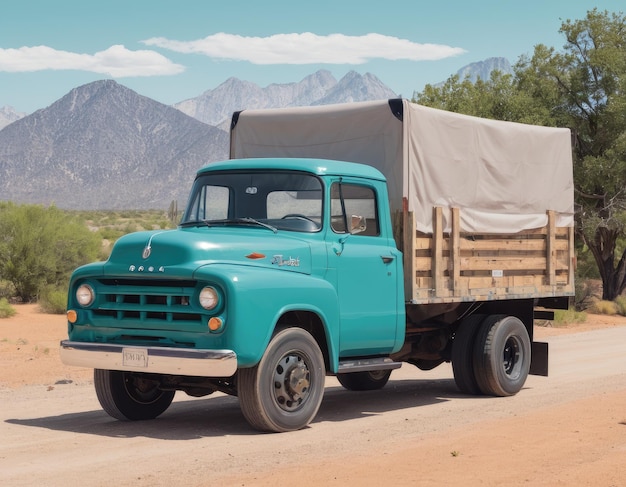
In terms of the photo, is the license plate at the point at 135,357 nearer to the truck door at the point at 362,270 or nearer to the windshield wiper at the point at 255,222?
the windshield wiper at the point at 255,222

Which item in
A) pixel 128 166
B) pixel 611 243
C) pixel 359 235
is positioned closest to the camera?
pixel 359 235

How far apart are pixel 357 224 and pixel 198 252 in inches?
68.9

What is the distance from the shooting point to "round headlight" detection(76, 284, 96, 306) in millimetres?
10016

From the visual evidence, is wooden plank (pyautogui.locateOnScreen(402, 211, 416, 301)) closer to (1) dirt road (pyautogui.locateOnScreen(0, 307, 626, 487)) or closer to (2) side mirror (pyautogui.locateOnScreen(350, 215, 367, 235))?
(2) side mirror (pyautogui.locateOnScreen(350, 215, 367, 235))

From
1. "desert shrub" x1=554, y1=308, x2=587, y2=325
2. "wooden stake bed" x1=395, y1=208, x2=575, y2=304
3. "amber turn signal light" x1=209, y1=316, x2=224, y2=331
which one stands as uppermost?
"wooden stake bed" x1=395, y1=208, x2=575, y2=304

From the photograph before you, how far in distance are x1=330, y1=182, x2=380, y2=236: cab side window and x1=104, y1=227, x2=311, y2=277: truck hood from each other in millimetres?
556

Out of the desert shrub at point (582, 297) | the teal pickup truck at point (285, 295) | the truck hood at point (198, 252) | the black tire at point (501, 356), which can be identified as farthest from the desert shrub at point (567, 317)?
the truck hood at point (198, 252)

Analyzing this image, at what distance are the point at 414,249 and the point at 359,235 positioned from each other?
0.83m

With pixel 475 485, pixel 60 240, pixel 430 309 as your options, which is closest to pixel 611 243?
pixel 60 240

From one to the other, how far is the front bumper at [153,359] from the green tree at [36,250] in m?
20.6

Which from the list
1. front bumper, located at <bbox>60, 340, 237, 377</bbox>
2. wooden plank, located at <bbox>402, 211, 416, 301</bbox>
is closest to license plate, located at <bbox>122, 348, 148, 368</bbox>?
front bumper, located at <bbox>60, 340, 237, 377</bbox>

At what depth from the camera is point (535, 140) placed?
13.8 meters

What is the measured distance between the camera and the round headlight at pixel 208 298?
30.2 ft

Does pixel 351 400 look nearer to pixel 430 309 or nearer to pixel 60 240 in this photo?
pixel 430 309
